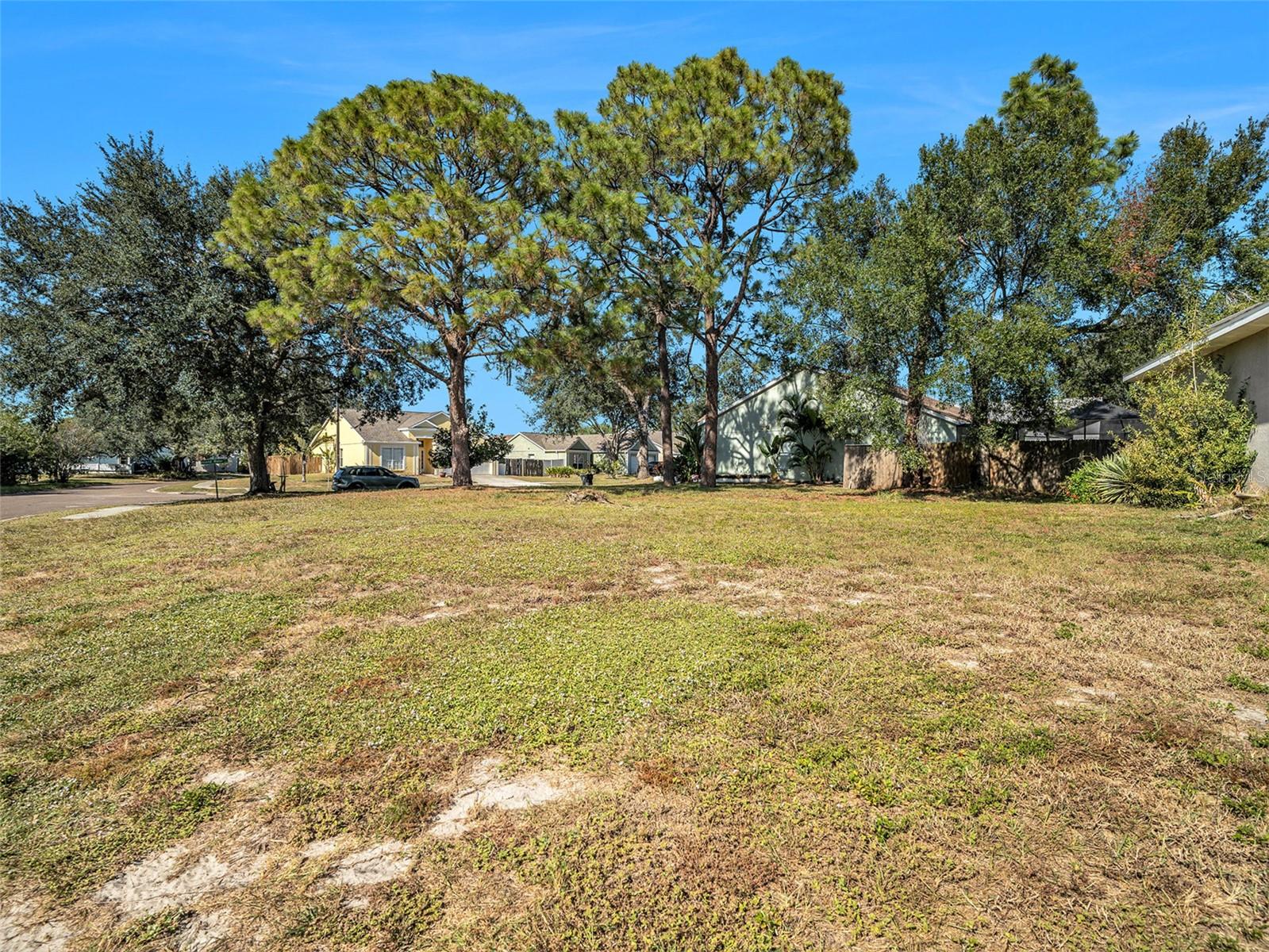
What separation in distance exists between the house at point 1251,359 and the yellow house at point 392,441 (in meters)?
47.9

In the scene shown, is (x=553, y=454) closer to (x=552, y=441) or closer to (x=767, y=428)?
(x=552, y=441)

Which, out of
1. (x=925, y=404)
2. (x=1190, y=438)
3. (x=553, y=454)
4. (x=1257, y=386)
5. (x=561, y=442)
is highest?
(x=561, y=442)

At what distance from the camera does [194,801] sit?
8.14ft

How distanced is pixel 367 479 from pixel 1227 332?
28045mm

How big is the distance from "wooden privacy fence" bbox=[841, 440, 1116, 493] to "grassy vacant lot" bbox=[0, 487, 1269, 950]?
1494cm

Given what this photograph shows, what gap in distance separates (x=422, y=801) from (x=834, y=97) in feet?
75.4

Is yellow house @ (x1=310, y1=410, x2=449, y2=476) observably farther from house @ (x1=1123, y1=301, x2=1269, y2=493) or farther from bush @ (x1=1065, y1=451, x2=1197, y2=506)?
house @ (x1=1123, y1=301, x2=1269, y2=493)

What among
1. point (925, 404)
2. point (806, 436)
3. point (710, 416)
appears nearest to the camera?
point (710, 416)

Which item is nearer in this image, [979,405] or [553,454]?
[979,405]

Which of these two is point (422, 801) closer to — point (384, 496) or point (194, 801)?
point (194, 801)

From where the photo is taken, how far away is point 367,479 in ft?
88.6

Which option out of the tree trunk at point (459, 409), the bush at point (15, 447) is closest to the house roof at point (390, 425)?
the bush at point (15, 447)

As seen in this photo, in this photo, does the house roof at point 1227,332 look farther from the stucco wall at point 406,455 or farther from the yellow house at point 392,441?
the stucco wall at point 406,455

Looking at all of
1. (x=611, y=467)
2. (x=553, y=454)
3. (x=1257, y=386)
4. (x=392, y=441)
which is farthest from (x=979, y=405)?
(x=553, y=454)
